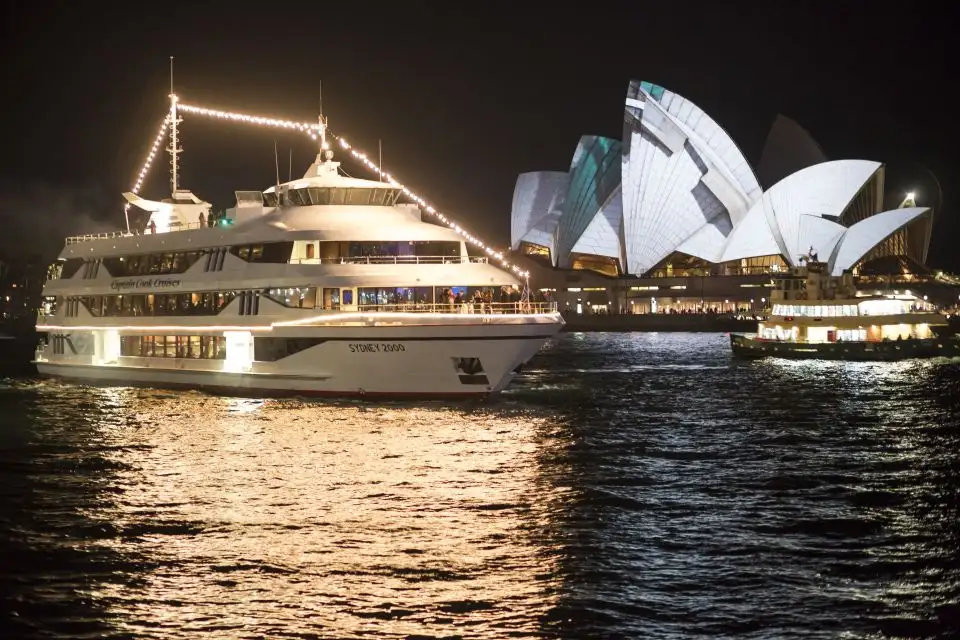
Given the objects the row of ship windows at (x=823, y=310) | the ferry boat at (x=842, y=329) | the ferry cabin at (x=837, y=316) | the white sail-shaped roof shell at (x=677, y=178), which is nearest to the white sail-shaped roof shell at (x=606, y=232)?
the white sail-shaped roof shell at (x=677, y=178)

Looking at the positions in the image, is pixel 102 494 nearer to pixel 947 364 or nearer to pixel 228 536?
pixel 228 536

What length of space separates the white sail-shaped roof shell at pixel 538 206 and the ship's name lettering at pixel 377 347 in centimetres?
10877

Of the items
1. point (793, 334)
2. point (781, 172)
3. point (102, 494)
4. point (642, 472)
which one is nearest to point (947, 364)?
point (793, 334)

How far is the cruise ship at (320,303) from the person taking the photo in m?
34.8

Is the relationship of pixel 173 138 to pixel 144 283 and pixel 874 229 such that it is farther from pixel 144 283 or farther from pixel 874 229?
pixel 874 229

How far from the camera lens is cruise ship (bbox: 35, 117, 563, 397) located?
34.8 m

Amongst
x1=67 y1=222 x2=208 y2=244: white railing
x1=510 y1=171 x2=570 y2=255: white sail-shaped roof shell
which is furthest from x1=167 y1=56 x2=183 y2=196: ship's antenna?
x1=510 y1=171 x2=570 y2=255: white sail-shaped roof shell

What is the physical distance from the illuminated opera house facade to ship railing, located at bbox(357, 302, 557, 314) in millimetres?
73866

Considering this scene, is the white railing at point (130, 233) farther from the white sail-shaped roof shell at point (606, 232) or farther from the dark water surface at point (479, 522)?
the white sail-shaped roof shell at point (606, 232)

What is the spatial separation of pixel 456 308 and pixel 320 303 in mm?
4808

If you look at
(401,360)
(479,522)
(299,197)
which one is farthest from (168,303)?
(479,522)

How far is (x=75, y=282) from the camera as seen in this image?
1912 inches

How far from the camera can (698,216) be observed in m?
122

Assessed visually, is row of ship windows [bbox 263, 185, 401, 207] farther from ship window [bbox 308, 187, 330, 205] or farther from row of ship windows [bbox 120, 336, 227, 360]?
row of ship windows [bbox 120, 336, 227, 360]
